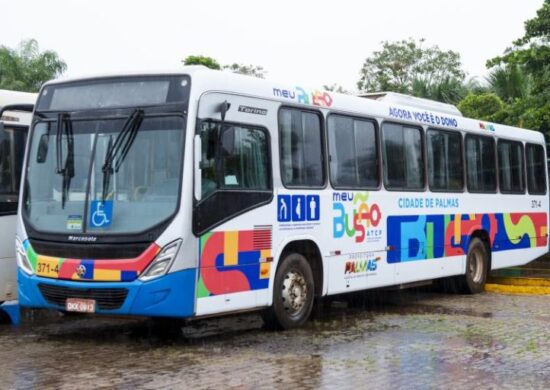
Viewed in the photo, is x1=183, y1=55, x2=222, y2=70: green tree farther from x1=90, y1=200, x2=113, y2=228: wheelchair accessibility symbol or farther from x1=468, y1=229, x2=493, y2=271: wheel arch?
x1=90, y1=200, x2=113, y2=228: wheelchair accessibility symbol

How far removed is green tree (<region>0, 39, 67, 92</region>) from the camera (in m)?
35.4

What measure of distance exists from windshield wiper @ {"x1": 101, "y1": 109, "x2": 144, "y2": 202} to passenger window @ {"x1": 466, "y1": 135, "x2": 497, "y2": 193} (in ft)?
23.5

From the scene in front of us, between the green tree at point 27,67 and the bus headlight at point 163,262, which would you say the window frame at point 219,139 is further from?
the green tree at point 27,67

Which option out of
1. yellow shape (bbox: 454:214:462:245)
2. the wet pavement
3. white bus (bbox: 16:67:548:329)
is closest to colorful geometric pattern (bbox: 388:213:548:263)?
→ yellow shape (bbox: 454:214:462:245)

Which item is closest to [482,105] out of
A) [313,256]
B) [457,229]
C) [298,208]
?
[457,229]

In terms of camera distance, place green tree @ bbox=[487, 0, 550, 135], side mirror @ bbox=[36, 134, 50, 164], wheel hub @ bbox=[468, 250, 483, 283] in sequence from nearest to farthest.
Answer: side mirror @ bbox=[36, 134, 50, 164]
wheel hub @ bbox=[468, 250, 483, 283]
green tree @ bbox=[487, 0, 550, 135]

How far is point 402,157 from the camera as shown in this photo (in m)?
13.1

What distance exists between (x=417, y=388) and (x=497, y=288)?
8.95 meters

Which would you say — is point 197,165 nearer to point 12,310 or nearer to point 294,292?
point 294,292

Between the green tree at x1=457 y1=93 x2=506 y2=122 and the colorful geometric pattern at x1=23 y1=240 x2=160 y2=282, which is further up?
the green tree at x1=457 y1=93 x2=506 y2=122

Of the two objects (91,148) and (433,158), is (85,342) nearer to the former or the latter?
(91,148)

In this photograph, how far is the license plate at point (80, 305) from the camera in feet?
30.4

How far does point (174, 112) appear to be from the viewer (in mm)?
9352

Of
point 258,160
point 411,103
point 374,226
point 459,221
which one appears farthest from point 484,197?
point 258,160
